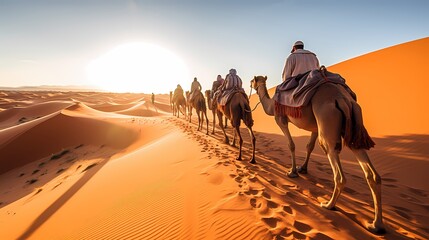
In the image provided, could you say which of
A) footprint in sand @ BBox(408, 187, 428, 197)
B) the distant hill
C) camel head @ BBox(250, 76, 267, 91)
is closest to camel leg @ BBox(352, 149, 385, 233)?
footprint in sand @ BBox(408, 187, 428, 197)

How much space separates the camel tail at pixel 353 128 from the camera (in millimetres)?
3414

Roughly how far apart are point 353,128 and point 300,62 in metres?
2.18

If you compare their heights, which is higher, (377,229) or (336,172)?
(336,172)

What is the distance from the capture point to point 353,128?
355 centimetres

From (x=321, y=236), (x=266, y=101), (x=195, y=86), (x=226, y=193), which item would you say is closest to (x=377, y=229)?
(x=321, y=236)

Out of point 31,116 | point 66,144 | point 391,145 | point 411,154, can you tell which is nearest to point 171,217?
point 411,154

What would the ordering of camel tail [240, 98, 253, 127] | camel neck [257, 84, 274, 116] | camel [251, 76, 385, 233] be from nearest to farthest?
camel [251, 76, 385, 233] < camel neck [257, 84, 274, 116] < camel tail [240, 98, 253, 127]

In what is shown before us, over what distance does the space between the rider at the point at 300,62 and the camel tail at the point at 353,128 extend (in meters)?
1.73

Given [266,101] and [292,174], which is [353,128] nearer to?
[292,174]

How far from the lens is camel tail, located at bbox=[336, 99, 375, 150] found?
3414 mm

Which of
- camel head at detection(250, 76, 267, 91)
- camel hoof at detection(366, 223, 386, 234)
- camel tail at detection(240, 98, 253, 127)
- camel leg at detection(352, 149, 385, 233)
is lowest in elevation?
camel hoof at detection(366, 223, 386, 234)

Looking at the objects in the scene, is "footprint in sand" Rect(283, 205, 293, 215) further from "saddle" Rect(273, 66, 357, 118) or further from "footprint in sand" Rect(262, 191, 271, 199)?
"saddle" Rect(273, 66, 357, 118)

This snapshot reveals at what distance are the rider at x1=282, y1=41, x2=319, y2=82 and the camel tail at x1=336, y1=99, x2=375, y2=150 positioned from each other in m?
1.73

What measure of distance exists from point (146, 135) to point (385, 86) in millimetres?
17104
